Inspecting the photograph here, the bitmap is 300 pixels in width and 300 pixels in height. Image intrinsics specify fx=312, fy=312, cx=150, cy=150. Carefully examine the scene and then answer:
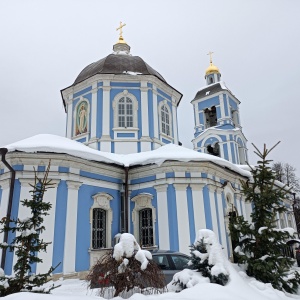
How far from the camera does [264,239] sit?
24.6 ft

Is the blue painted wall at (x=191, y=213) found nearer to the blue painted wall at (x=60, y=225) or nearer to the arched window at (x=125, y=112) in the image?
the blue painted wall at (x=60, y=225)

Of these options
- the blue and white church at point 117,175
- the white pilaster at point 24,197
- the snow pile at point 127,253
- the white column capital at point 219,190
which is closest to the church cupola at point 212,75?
the blue and white church at point 117,175

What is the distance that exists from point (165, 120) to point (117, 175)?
4974mm

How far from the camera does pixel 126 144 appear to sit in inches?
594

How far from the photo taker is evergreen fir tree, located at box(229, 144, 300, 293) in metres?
7.30

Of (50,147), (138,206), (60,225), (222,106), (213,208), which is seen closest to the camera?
(60,225)

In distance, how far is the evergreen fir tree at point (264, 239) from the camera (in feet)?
23.9

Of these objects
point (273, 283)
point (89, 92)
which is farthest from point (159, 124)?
point (273, 283)

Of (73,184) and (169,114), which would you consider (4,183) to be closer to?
(73,184)

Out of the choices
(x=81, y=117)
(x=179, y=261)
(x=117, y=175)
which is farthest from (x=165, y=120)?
(x=179, y=261)

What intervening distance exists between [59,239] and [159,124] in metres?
7.86

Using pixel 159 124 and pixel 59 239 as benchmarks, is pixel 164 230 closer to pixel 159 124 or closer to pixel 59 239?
pixel 59 239

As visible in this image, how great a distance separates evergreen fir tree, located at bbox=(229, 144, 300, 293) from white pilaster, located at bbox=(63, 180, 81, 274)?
568 cm

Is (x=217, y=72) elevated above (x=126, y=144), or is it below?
above
